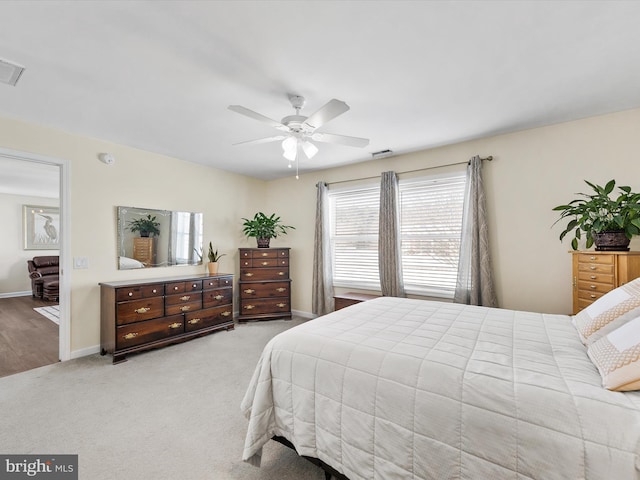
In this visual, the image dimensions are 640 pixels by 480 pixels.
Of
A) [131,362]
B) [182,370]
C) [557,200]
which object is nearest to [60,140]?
[131,362]

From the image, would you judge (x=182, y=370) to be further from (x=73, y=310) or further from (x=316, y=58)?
(x=316, y=58)

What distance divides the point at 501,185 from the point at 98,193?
4.75m

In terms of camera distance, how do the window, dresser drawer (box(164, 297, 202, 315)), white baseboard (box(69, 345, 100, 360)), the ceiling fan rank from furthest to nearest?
1. the window
2. dresser drawer (box(164, 297, 202, 315))
3. white baseboard (box(69, 345, 100, 360))
4. the ceiling fan

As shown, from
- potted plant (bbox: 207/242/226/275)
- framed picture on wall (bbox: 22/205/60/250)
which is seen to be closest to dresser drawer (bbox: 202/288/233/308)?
potted plant (bbox: 207/242/226/275)

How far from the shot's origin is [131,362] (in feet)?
10.3

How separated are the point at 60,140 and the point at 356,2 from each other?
3.44 m

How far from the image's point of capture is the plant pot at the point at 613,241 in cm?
236

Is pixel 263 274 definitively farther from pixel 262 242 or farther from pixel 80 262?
pixel 80 262

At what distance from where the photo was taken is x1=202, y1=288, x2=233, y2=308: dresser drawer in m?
4.05

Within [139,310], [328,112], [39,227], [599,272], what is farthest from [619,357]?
[39,227]

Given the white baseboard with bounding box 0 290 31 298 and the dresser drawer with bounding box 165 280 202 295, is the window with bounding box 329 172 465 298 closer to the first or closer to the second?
the dresser drawer with bounding box 165 280 202 295

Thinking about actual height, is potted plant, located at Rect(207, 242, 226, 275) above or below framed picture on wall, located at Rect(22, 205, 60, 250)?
below

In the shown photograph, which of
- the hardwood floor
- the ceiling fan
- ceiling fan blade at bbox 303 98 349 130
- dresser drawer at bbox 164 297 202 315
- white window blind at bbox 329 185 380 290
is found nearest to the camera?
ceiling fan blade at bbox 303 98 349 130

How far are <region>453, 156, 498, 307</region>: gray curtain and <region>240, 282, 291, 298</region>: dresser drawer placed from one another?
261cm
